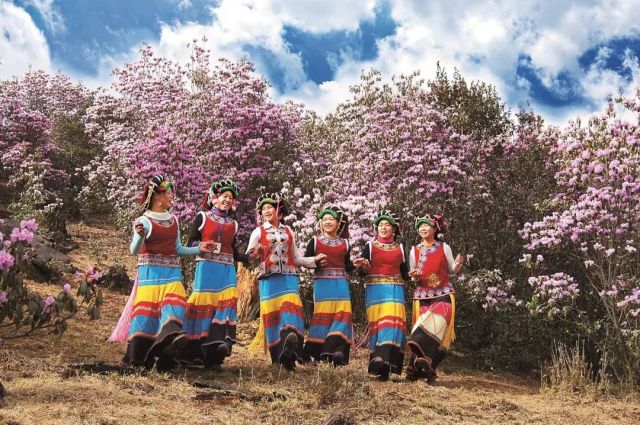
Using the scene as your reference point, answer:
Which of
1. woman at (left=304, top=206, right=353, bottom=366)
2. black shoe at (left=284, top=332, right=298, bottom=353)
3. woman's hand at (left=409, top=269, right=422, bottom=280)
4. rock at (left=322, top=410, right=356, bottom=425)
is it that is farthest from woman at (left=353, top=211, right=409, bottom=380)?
rock at (left=322, top=410, right=356, bottom=425)

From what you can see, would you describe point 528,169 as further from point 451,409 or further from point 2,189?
point 2,189

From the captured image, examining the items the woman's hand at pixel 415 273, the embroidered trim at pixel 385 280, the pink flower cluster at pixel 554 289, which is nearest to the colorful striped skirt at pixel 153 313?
the embroidered trim at pixel 385 280

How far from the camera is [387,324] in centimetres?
845

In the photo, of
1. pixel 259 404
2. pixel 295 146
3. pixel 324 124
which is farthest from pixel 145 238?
pixel 324 124

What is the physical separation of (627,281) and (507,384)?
7.24 feet

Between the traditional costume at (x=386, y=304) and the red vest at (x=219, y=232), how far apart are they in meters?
1.72

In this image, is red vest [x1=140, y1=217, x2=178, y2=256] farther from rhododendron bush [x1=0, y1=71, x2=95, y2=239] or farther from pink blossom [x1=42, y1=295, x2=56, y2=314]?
rhododendron bush [x1=0, y1=71, x2=95, y2=239]

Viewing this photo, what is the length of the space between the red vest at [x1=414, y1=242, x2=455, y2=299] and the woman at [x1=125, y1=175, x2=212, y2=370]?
2.66 meters

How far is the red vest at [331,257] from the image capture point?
8484 mm

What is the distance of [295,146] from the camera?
14719 mm

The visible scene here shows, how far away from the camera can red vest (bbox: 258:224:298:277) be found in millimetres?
8125

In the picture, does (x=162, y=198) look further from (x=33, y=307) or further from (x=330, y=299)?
Result: (x=330, y=299)

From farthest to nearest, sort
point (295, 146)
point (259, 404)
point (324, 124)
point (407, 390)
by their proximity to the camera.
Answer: point (324, 124) < point (295, 146) < point (407, 390) < point (259, 404)

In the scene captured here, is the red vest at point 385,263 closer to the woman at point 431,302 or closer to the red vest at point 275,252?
the woman at point 431,302
